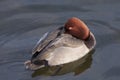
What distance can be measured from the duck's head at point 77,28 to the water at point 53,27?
0.37 meters

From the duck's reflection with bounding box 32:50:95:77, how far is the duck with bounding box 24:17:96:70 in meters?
0.09

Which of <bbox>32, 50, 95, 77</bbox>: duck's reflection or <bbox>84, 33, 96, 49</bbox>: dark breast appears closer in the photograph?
<bbox>32, 50, 95, 77</bbox>: duck's reflection

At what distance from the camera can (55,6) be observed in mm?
10109

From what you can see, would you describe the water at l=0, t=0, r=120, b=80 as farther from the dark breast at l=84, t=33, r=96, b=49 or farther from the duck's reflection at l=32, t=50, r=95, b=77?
the dark breast at l=84, t=33, r=96, b=49

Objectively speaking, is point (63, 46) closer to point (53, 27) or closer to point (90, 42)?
point (90, 42)

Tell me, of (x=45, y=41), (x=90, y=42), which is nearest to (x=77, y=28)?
(x=90, y=42)

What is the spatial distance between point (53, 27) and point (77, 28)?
0.83 m

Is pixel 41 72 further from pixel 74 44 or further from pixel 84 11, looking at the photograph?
pixel 84 11

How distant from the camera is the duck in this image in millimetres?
8141

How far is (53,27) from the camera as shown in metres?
9.43

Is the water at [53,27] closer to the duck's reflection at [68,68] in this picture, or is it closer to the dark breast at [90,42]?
the duck's reflection at [68,68]

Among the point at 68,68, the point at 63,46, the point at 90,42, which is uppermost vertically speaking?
the point at 63,46

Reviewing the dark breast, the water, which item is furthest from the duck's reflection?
the dark breast

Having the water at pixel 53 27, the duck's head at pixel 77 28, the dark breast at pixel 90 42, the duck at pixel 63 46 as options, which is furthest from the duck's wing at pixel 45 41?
the dark breast at pixel 90 42
